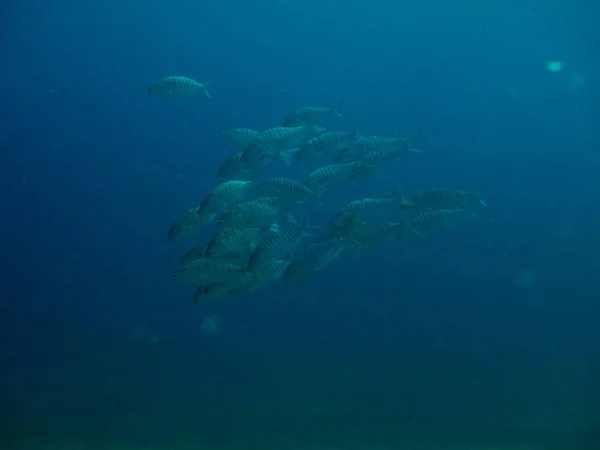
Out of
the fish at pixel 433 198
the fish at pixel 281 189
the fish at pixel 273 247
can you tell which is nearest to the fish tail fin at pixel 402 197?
the fish at pixel 433 198

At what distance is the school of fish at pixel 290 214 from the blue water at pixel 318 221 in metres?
4.66

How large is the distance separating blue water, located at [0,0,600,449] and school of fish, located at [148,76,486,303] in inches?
183

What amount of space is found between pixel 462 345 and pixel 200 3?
10.1 meters

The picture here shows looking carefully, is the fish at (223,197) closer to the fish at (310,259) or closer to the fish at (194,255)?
the fish at (194,255)

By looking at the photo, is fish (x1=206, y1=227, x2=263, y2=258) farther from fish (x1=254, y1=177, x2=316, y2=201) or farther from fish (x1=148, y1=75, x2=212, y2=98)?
fish (x1=148, y1=75, x2=212, y2=98)

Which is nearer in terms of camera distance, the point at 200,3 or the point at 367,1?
the point at 200,3

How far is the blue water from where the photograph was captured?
951 centimetres

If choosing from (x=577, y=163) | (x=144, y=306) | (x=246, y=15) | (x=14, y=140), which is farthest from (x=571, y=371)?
(x=14, y=140)

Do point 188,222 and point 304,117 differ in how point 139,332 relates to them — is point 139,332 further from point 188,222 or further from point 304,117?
point 304,117

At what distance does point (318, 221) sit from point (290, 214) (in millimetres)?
7471

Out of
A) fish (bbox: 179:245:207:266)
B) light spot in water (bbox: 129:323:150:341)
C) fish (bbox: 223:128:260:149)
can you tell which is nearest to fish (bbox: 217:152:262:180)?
fish (bbox: 223:128:260:149)

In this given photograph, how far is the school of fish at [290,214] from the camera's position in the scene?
4.28 meters

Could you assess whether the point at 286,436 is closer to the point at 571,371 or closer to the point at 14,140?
the point at 571,371

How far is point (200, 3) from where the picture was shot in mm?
12766
